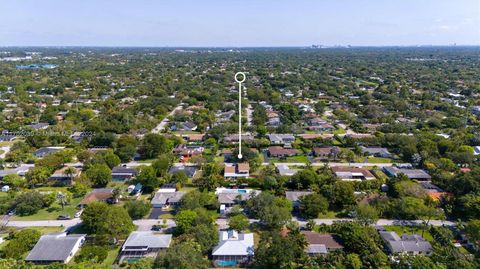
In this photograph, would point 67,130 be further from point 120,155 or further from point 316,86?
point 316,86

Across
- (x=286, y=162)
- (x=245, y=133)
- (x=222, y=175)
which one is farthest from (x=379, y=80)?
(x=222, y=175)

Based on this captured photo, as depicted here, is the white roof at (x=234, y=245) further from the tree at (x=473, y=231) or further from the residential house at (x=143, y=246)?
the tree at (x=473, y=231)

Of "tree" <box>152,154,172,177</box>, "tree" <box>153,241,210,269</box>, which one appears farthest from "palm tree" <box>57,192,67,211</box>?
"tree" <box>153,241,210,269</box>

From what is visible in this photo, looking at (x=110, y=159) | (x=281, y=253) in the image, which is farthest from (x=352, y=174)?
(x=110, y=159)

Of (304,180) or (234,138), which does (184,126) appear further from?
(304,180)

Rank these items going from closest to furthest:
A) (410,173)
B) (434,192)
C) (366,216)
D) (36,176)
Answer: (366,216) → (434,192) → (36,176) → (410,173)

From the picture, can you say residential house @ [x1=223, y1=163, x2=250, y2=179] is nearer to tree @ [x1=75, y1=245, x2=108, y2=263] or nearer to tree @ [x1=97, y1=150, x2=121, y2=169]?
tree @ [x1=97, y1=150, x2=121, y2=169]

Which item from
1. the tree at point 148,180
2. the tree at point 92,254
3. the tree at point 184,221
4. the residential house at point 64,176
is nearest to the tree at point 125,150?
the residential house at point 64,176
